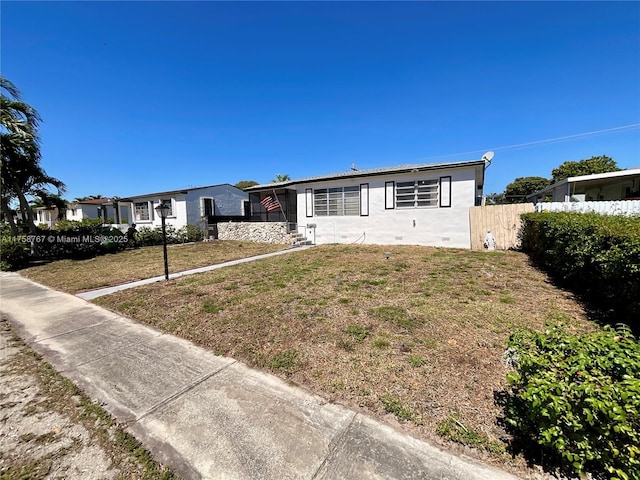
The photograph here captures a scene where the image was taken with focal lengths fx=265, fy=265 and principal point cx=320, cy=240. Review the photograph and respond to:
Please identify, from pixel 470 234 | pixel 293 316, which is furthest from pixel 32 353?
pixel 470 234

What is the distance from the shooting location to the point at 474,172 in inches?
430

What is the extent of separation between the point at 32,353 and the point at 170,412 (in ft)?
9.64

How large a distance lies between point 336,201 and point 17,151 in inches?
A: 571

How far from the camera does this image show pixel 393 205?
504 inches

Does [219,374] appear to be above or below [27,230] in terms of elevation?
below

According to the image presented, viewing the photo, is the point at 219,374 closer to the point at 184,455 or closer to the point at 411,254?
the point at 184,455

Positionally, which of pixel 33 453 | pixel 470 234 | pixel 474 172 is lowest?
pixel 33 453

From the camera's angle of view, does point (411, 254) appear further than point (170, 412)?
Yes

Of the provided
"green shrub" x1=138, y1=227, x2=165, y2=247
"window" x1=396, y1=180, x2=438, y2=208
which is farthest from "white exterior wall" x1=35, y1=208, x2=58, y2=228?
"window" x1=396, y1=180, x2=438, y2=208

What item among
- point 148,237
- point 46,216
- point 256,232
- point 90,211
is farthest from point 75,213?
point 256,232

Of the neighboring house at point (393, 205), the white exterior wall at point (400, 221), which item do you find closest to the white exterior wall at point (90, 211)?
the neighboring house at point (393, 205)

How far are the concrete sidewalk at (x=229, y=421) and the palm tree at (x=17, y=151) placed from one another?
1246 centimetres

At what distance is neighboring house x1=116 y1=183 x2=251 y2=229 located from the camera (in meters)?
18.8

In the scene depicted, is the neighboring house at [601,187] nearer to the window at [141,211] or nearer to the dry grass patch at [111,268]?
the dry grass patch at [111,268]
